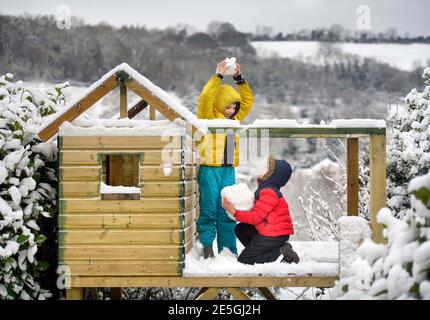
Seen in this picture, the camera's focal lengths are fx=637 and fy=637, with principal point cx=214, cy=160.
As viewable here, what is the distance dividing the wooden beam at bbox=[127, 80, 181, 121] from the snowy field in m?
34.5

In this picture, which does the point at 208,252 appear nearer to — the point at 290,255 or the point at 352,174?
the point at 290,255

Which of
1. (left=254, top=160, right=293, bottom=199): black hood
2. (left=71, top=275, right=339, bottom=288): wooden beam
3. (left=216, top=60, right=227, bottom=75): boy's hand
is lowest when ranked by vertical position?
(left=71, top=275, right=339, bottom=288): wooden beam

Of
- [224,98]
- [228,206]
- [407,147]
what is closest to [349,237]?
[228,206]

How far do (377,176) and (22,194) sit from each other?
12.4ft

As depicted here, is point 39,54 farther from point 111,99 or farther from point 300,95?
point 300,95

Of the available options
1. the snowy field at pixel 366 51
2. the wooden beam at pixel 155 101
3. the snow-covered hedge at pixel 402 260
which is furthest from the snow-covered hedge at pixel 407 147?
the snowy field at pixel 366 51

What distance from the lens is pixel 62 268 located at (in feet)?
21.9

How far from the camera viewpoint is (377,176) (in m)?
6.76

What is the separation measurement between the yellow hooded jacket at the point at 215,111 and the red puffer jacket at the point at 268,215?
2.28 ft

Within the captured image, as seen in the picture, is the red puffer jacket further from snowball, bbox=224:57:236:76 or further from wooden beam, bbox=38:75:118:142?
wooden beam, bbox=38:75:118:142

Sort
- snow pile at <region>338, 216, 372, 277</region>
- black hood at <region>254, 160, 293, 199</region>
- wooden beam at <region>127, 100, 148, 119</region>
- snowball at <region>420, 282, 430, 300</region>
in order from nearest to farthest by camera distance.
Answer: snowball at <region>420, 282, 430, 300</region>, snow pile at <region>338, 216, 372, 277</region>, black hood at <region>254, 160, 293, 199</region>, wooden beam at <region>127, 100, 148, 119</region>

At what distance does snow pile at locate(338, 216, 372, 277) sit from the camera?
6.48m

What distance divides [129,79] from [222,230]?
2.17m

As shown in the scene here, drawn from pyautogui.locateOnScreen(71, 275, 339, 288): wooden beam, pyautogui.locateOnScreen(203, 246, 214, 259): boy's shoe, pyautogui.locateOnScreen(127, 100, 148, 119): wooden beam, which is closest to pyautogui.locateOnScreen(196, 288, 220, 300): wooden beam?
pyautogui.locateOnScreen(71, 275, 339, 288): wooden beam
